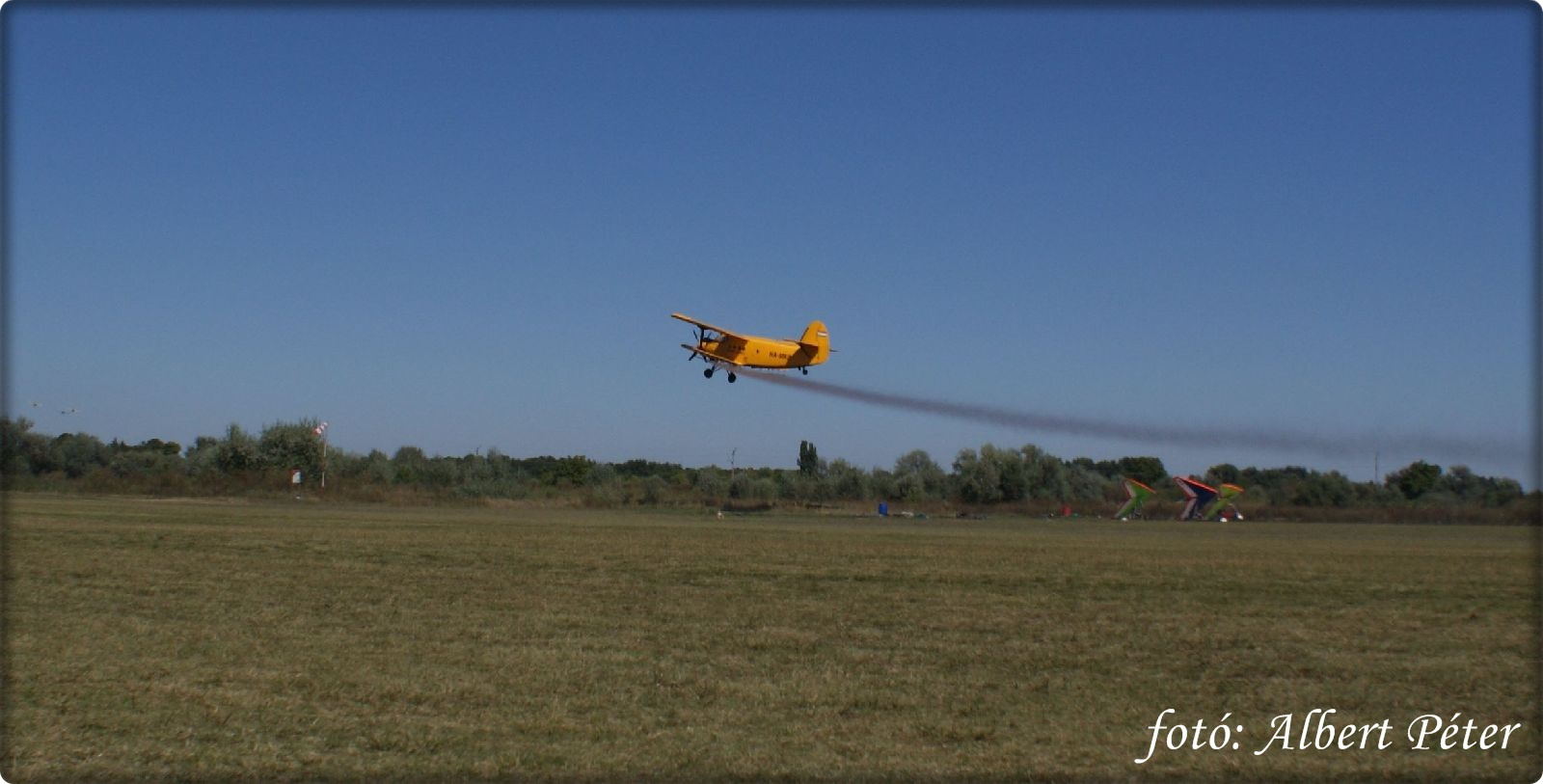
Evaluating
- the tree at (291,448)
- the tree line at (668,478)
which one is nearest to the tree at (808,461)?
the tree line at (668,478)

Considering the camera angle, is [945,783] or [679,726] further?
[679,726]

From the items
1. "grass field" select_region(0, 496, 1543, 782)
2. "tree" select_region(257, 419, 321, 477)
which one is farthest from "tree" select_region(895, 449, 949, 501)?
"grass field" select_region(0, 496, 1543, 782)

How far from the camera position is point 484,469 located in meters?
94.8

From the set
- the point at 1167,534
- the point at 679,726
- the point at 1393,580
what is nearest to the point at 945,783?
the point at 679,726

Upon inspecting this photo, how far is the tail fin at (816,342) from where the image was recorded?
39188 mm

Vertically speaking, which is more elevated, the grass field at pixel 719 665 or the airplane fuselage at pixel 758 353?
the airplane fuselage at pixel 758 353

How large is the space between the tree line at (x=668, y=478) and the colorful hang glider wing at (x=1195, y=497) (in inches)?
48.7

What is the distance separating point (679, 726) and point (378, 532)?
2688 centimetres

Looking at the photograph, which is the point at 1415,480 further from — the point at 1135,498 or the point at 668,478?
the point at 668,478

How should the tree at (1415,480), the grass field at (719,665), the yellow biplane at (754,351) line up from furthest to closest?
the tree at (1415,480), the yellow biplane at (754,351), the grass field at (719,665)

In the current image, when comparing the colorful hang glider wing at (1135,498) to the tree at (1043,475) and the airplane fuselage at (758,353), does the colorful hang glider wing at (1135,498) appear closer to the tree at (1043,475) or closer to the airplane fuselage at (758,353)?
the tree at (1043,475)

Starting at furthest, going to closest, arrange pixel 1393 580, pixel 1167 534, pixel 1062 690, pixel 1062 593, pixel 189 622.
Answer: pixel 1167 534, pixel 1393 580, pixel 1062 593, pixel 189 622, pixel 1062 690

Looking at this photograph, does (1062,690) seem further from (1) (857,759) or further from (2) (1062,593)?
(2) (1062,593)

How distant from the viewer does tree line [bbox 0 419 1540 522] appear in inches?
2625
